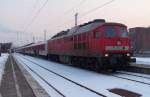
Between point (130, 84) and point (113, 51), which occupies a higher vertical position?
point (113, 51)

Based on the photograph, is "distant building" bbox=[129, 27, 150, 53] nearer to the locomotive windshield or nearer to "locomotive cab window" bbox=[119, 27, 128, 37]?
"locomotive cab window" bbox=[119, 27, 128, 37]

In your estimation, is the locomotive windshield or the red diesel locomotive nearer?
the red diesel locomotive

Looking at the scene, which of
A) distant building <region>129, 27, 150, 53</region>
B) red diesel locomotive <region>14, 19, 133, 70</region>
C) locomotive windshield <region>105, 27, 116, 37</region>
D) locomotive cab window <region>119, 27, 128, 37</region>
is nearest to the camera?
red diesel locomotive <region>14, 19, 133, 70</region>

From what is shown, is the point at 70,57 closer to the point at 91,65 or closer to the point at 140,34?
the point at 91,65

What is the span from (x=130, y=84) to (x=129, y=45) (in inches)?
280

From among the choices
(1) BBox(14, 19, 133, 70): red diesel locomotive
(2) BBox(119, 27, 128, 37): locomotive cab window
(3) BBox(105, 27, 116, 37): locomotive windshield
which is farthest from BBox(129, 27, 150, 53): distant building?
(3) BBox(105, 27, 116, 37): locomotive windshield

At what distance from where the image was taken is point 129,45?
861 inches

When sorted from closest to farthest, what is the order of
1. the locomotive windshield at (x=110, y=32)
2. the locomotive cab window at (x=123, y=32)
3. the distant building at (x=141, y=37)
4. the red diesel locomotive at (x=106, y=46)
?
1. the red diesel locomotive at (x=106, y=46)
2. the locomotive windshield at (x=110, y=32)
3. the locomotive cab window at (x=123, y=32)
4. the distant building at (x=141, y=37)

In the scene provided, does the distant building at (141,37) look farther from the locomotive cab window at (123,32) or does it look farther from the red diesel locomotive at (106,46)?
the locomotive cab window at (123,32)

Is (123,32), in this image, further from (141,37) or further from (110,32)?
(141,37)

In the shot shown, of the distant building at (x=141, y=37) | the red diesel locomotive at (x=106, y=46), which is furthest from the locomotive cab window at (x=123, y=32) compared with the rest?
the distant building at (x=141, y=37)

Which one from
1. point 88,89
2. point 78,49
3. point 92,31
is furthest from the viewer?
point 78,49

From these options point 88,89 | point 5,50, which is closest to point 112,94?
point 88,89

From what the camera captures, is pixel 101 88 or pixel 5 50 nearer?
pixel 101 88
